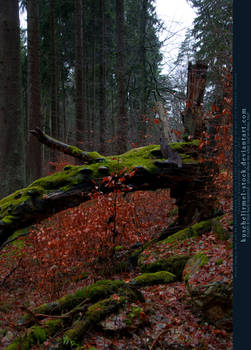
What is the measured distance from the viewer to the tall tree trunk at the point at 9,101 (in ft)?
22.4

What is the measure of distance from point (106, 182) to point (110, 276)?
6.58 ft

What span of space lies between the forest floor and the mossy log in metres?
0.49

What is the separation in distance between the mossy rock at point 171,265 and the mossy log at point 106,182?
144cm

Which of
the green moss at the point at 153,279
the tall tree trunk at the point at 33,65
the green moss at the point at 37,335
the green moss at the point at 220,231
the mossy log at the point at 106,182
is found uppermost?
the tall tree trunk at the point at 33,65

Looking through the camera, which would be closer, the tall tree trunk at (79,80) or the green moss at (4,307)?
the green moss at (4,307)

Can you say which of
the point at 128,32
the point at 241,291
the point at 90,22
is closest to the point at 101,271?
the point at 241,291

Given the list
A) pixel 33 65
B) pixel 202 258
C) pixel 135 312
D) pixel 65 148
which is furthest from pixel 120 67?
pixel 135 312

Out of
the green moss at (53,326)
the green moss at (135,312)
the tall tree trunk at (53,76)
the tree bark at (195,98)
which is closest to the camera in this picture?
the green moss at (53,326)

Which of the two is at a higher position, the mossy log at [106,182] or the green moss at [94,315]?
the mossy log at [106,182]

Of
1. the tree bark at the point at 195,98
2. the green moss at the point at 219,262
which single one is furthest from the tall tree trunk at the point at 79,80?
the green moss at the point at 219,262

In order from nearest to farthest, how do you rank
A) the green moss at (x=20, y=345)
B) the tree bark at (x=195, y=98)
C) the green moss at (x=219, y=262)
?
the green moss at (x=20, y=345)
the green moss at (x=219, y=262)
the tree bark at (x=195, y=98)

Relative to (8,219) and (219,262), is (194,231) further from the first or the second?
(8,219)

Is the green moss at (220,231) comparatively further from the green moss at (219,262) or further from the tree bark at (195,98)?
the tree bark at (195,98)

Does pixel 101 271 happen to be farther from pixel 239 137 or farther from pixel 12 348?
pixel 239 137
